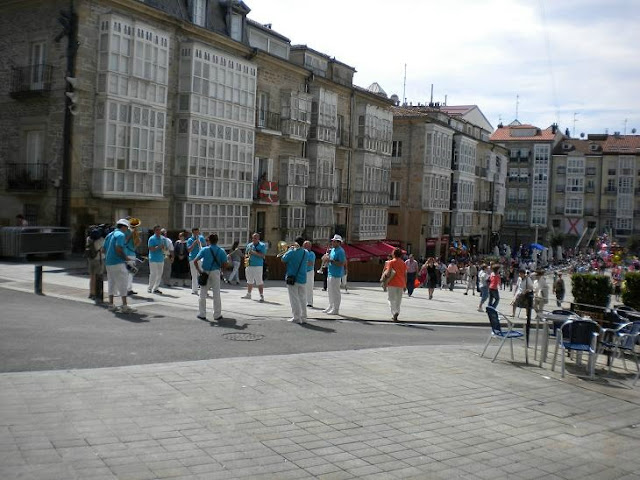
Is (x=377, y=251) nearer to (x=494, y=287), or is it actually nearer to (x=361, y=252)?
(x=361, y=252)

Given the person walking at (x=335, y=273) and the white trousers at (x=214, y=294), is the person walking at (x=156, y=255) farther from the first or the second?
the person walking at (x=335, y=273)

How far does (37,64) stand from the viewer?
24344 millimetres

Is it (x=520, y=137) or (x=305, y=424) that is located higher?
(x=520, y=137)

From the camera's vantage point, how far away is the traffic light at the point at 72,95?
23047 mm

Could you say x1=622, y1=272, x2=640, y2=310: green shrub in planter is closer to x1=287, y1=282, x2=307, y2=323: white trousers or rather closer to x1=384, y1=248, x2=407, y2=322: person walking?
x1=384, y1=248, x2=407, y2=322: person walking

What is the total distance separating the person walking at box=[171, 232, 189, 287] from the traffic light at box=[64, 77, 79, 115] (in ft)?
28.5

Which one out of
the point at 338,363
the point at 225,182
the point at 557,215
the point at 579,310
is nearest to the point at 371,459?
the point at 338,363

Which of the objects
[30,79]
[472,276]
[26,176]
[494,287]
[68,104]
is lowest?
[472,276]

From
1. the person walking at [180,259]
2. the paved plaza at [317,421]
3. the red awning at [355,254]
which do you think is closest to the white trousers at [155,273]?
the person walking at [180,259]

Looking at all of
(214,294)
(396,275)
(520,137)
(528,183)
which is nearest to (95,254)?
(214,294)

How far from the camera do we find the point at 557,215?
275 feet

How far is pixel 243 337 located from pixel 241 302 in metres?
4.62

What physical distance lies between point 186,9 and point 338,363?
2329cm

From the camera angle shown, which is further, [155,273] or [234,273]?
[234,273]
